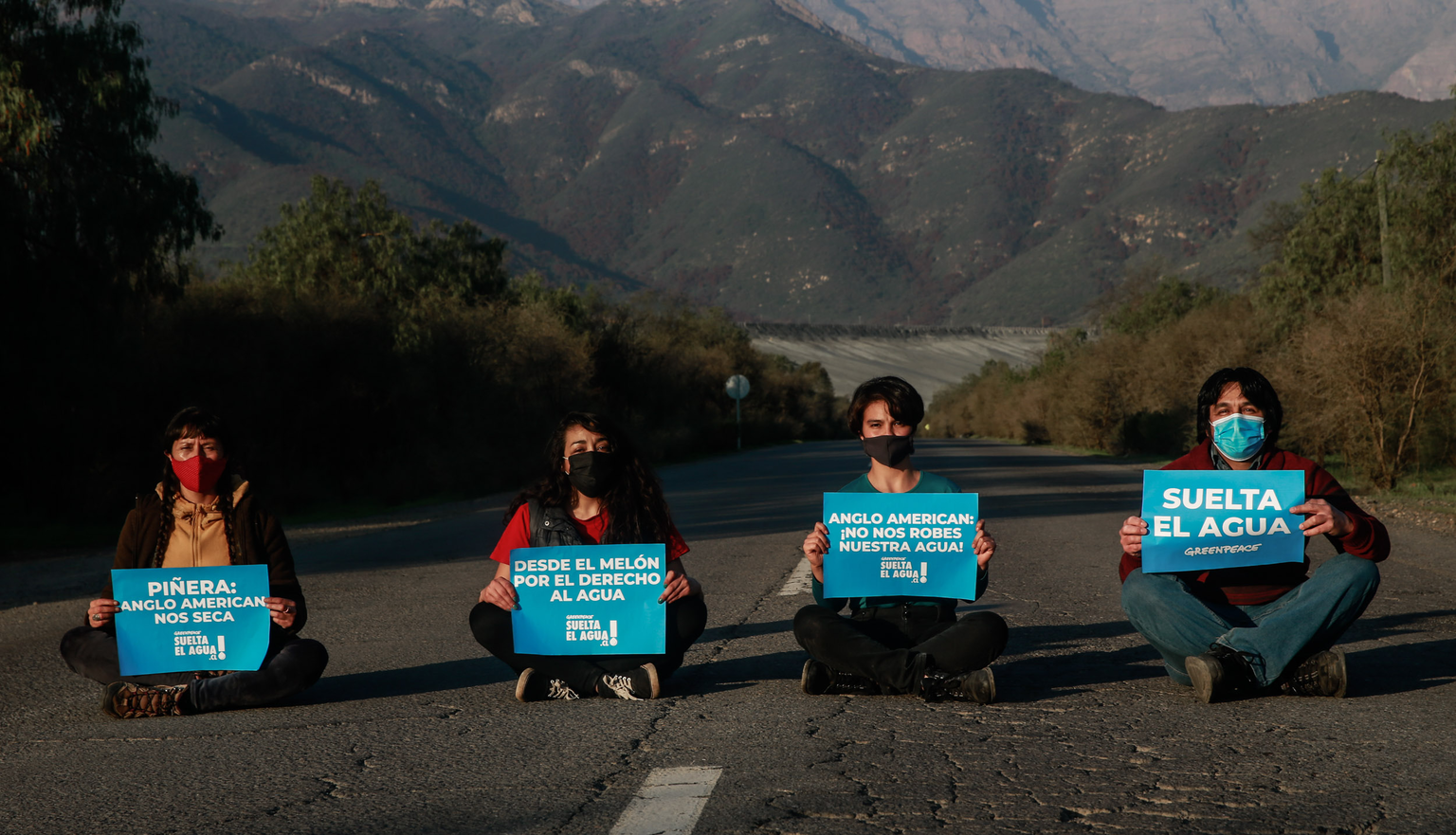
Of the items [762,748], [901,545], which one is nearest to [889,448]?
[901,545]

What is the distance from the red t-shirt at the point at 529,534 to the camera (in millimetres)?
5688

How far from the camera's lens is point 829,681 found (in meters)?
5.43

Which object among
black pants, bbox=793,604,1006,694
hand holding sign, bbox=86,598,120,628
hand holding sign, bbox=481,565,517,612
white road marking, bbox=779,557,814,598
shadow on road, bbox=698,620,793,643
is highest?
hand holding sign, bbox=481,565,517,612

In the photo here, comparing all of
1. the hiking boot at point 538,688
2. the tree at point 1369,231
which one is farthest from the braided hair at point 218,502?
the tree at point 1369,231

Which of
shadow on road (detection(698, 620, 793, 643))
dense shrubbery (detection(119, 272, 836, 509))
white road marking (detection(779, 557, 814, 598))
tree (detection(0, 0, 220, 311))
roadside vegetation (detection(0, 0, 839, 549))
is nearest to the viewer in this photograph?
shadow on road (detection(698, 620, 793, 643))

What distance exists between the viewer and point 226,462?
558 cm

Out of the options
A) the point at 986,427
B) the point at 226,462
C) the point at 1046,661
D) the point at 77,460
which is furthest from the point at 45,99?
the point at 986,427

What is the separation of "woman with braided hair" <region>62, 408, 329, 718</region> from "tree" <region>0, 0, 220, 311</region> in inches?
644

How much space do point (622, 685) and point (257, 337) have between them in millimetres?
27042

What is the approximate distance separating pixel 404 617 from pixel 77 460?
1963 cm

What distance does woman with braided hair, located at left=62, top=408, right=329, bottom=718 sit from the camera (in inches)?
214

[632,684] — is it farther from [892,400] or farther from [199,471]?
[199,471]

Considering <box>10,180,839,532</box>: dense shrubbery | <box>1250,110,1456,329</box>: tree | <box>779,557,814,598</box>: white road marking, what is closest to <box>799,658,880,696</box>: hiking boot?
<box>779,557,814,598</box>: white road marking

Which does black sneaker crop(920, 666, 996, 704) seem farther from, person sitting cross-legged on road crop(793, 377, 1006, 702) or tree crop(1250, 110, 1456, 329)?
tree crop(1250, 110, 1456, 329)
